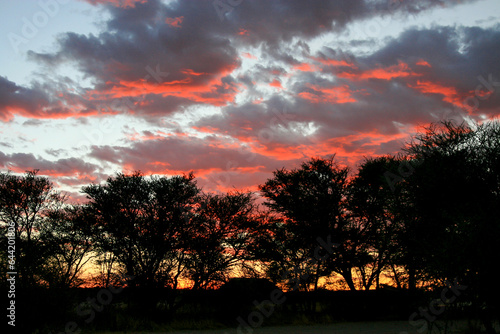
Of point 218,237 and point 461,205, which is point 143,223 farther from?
point 461,205

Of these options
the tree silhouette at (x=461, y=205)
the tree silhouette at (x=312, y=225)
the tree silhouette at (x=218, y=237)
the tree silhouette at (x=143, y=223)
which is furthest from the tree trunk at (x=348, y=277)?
the tree silhouette at (x=461, y=205)

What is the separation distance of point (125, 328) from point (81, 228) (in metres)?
8.09

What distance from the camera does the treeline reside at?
24713 millimetres

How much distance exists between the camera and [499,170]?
1498 cm

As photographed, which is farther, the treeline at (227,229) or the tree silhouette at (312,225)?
the tree silhouette at (312,225)

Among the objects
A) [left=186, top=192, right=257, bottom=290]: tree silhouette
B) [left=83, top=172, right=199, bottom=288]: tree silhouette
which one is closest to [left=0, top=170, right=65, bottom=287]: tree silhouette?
[left=83, top=172, right=199, bottom=288]: tree silhouette

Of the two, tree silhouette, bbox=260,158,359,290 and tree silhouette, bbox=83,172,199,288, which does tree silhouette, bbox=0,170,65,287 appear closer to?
tree silhouette, bbox=83,172,199,288

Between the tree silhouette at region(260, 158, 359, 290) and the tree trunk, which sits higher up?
→ the tree silhouette at region(260, 158, 359, 290)

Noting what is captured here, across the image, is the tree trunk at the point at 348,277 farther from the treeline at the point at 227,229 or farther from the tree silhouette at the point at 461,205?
the tree silhouette at the point at 461,205

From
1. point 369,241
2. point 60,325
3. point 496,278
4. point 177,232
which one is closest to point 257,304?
point 177,232

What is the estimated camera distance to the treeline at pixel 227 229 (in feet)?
81.1

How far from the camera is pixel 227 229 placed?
29125 millimetres

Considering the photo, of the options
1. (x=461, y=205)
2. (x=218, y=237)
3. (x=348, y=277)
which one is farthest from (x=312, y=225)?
(x=461, y=205)

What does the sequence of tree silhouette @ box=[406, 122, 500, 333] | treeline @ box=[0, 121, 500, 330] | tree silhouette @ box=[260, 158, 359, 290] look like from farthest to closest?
1. tree silhouette @ box=[260, 158, 359, 290]
2. treeline @ box=[0, 121, 500, 330]
3. tree silhouette @ box=[406, 122, 500, 333]
